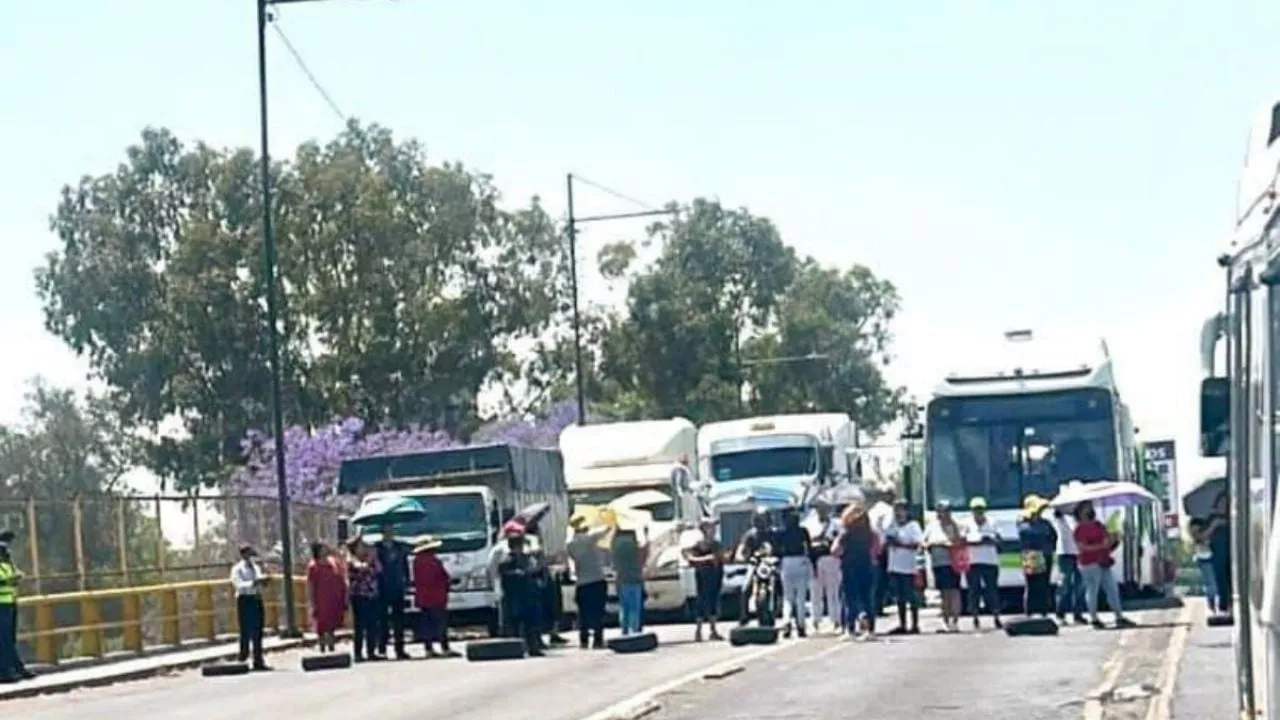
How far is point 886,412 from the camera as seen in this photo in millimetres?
98188

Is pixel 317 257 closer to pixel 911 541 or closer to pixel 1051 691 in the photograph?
pixel 911 541

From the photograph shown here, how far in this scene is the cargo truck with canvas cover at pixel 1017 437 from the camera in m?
36.5

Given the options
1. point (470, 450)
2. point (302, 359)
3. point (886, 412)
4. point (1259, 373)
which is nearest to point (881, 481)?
point (470, 450)

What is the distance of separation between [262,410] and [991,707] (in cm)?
6400

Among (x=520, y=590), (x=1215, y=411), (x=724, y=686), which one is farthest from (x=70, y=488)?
(x=1215, y=411)

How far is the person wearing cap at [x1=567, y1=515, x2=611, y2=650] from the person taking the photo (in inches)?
1340

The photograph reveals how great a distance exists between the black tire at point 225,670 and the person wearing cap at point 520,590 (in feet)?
10.8

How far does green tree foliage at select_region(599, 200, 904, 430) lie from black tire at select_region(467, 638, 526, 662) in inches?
2174

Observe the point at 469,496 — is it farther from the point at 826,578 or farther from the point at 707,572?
the point at 826,578

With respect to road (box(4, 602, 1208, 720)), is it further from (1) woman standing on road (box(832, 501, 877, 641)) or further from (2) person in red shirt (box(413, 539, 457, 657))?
(2) person in red shirt (box(413, 539, 457, 657))

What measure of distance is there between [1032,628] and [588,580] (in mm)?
5803

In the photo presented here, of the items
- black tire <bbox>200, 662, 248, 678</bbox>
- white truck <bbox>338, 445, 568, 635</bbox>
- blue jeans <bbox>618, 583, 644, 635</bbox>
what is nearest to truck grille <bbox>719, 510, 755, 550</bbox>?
white truck <bbox>338, 445, 568, 635</bbox>

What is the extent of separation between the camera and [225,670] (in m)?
34.1

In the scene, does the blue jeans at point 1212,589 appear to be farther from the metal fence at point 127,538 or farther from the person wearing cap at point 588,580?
the metal fence at point 127,538
